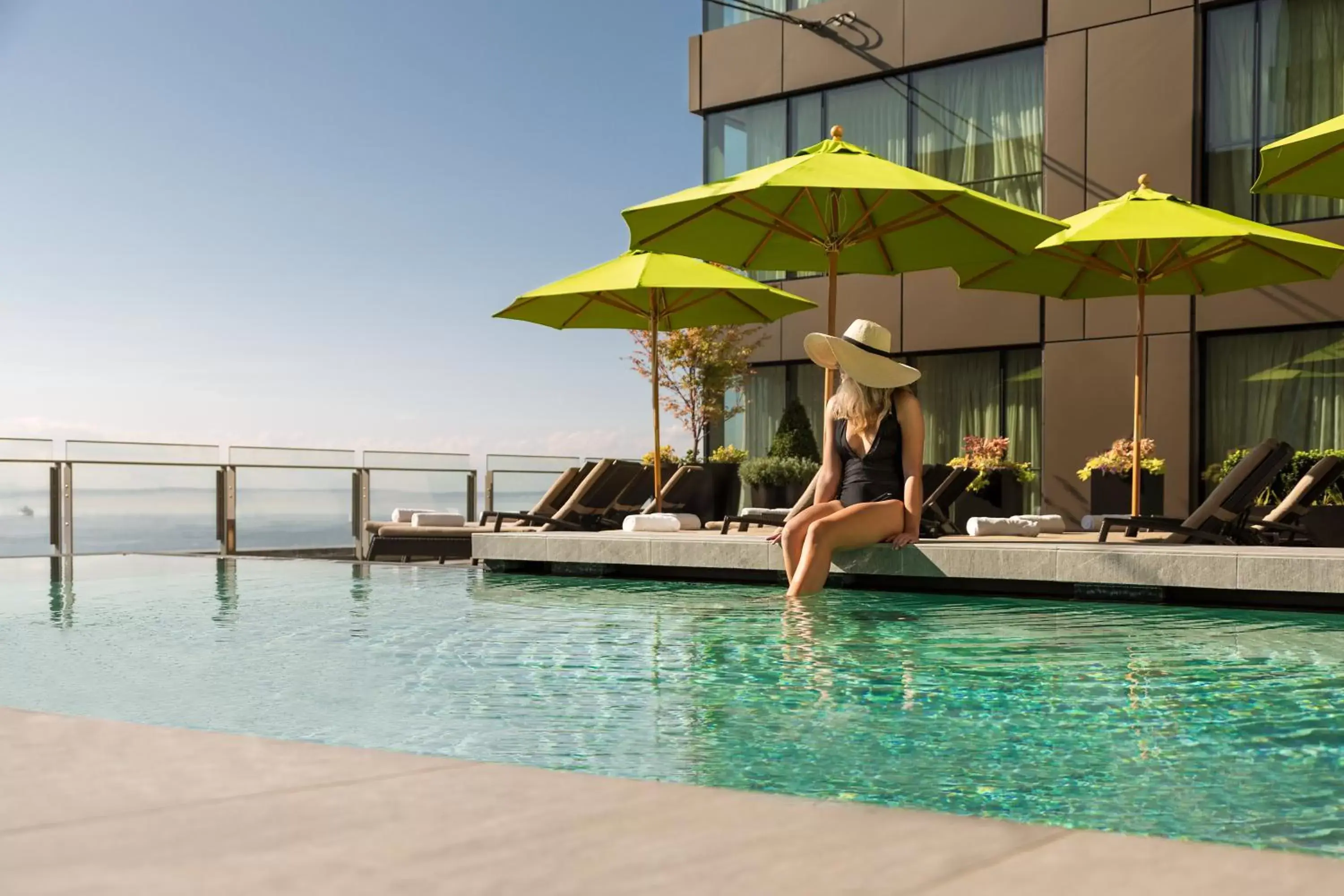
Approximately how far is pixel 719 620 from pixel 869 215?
15.3 ft

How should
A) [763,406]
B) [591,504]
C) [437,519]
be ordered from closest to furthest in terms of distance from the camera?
[591,504], [437,519], [763,406]

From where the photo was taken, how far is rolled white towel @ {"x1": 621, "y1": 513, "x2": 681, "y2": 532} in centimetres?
1113

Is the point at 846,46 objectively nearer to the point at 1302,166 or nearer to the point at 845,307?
the point at 845,307

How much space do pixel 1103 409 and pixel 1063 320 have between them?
4.44 feet

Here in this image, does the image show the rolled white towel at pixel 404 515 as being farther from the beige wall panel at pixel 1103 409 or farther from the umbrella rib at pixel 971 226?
the beige wall panel at pixel 1103 409

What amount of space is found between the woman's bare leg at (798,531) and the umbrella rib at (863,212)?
304cm

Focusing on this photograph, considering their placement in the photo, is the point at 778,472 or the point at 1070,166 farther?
the point at 1070,166

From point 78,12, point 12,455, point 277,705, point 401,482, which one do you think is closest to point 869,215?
point 277,705

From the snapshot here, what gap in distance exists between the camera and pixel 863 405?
8.07 m

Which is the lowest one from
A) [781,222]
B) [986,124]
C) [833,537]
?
[833,537]

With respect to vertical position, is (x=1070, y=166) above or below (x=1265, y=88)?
below

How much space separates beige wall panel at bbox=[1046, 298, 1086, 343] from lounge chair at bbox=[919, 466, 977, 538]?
4.94 m

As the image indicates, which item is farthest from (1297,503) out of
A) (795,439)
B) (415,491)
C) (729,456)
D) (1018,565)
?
(415,491)

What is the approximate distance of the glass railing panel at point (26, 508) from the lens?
13727 millimetres
